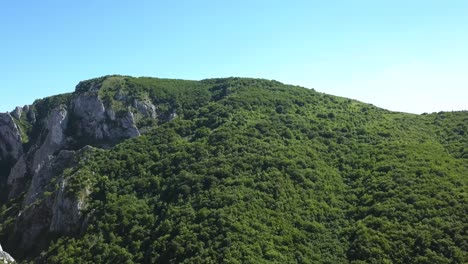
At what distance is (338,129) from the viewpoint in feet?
371

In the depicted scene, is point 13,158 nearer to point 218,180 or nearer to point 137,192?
point 137,192

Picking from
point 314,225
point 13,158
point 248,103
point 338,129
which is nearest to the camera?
point 314,225

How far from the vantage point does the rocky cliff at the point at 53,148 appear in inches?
3757

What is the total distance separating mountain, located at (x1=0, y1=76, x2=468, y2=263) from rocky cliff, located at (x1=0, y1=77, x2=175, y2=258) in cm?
50

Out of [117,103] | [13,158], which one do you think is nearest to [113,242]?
[117,103]

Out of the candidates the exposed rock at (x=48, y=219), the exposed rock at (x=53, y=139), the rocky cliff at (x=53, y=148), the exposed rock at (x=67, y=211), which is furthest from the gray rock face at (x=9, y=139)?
the exposed rock at (x=67, y=211)

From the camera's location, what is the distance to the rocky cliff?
95.4 meters

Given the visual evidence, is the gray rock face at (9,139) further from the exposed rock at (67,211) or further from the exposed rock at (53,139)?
the exposed rock at (67,211)

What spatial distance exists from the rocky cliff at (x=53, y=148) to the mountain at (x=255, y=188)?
1.64 ft

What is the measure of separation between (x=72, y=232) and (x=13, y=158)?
315ft

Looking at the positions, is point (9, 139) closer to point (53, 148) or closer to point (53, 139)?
point (53, 139)

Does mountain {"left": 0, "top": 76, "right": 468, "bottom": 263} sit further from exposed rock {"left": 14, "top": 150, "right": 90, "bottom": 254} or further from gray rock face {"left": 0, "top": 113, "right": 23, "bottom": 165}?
gray rock face {"left": 0, "top": 113, "right": 23, "bottom": 165}

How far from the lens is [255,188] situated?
84.9m

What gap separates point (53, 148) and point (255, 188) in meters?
85.2
